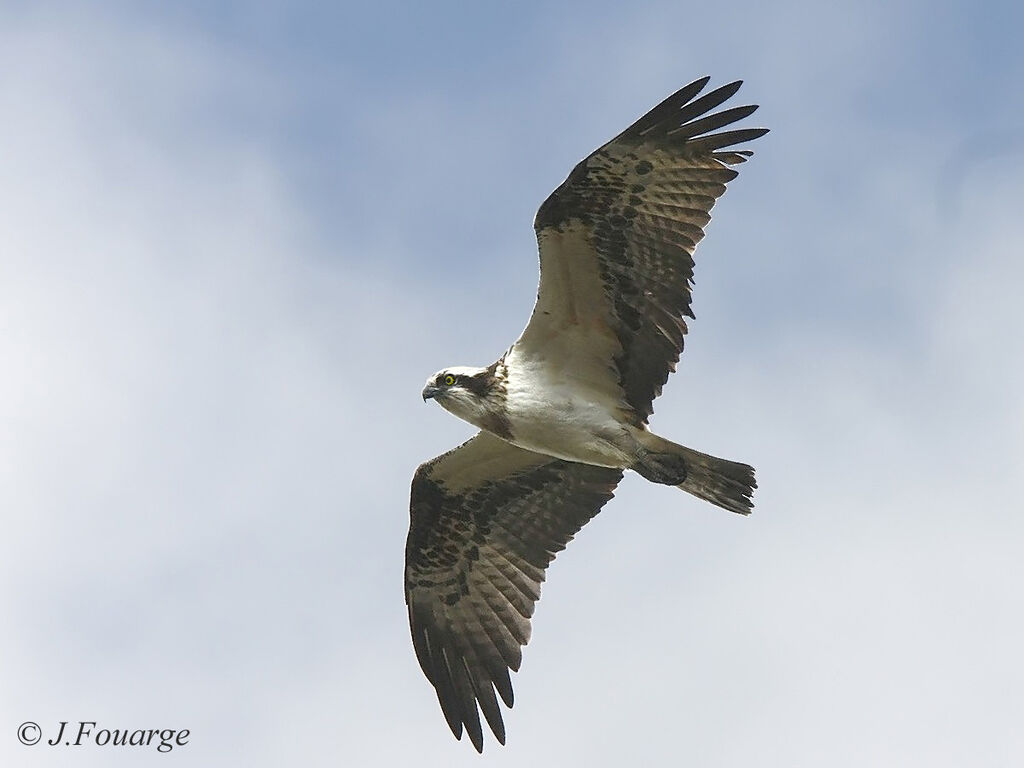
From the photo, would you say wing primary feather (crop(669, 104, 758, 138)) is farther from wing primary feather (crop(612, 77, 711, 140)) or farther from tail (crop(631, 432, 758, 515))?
tail (crop(631, 432, 758, 515))

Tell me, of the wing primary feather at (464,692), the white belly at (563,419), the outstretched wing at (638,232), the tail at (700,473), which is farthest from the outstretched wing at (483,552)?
the outstretched wing at (638,232)

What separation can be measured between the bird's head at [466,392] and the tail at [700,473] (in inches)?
49.5

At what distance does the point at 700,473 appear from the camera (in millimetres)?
12891

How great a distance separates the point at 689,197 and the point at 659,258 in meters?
0.50

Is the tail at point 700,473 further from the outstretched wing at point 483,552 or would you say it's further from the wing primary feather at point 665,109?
the wing primary feather at point 665,109

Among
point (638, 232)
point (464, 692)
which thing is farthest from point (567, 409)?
point (464, 692)

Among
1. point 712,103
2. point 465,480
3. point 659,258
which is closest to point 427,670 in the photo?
point 465,480

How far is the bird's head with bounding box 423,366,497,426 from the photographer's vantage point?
42.7ft

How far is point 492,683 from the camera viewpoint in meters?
14.0

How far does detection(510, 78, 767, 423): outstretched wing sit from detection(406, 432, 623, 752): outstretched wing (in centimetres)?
148

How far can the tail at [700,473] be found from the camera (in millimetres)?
12820

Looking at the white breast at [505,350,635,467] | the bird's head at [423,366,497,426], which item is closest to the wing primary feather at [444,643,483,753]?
the white breast at [505,350,635,467]

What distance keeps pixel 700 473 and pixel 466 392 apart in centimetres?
190

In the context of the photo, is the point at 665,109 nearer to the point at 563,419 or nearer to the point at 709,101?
the point at 709,101
